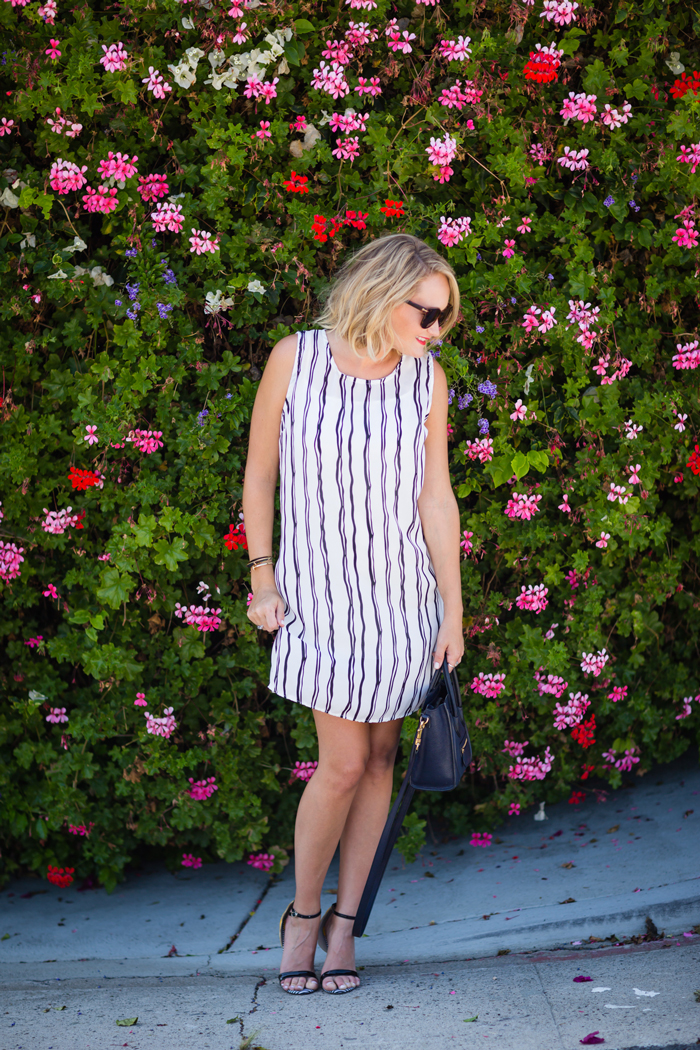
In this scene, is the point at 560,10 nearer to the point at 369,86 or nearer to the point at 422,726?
the point at 369,86

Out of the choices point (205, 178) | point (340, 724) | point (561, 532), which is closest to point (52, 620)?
point (340, 724)

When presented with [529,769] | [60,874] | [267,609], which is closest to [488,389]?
[267,609]

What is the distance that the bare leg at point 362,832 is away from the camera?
2.42 m

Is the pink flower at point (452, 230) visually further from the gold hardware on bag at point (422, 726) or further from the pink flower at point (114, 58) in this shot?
the gold hardware on bag at point (422, 726)

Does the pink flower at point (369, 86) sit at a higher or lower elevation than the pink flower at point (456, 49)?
lower

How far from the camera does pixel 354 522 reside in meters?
2.28

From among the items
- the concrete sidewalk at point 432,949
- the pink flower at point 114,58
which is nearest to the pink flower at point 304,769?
the concrete sidewalk at point 432,949

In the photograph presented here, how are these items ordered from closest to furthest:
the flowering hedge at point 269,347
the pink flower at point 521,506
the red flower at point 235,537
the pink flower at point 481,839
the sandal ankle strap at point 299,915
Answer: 1. the sandal ankle strap at point 299,915
2. the flowering hedge at point 269,347
3. the red flower at point 235,537
4. the pink flower at point 521,506
5. the pink flower at point 481,839

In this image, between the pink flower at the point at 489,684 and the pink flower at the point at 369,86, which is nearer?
the pink flower at the point at 369,86

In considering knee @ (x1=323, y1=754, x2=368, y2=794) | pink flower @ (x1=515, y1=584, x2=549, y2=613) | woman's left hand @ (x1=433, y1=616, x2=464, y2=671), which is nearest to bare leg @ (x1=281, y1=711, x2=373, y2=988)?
knee @ (x1=323, y1=754, x2=368, y2=794)

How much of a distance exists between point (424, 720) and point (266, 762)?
967 mm

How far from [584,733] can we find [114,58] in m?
2.60

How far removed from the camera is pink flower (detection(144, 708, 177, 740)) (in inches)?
116

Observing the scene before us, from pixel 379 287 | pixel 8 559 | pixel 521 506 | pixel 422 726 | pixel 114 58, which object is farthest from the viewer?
pixel 521 506
